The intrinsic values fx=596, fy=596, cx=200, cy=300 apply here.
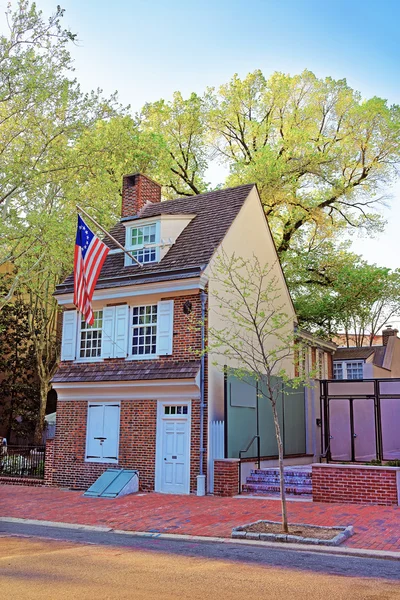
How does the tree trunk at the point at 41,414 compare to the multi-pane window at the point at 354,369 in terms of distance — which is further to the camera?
the multi-pane window at the point at 354,369

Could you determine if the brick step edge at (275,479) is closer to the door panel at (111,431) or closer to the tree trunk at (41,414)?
the door panel at (111,431)

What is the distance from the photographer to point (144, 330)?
17828mm

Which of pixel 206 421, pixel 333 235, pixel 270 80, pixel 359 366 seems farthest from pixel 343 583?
pixel 270 80

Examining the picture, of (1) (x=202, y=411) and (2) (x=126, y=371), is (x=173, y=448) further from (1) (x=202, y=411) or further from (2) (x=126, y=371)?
(2) (x=126, y=371)

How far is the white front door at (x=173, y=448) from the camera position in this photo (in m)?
16.1

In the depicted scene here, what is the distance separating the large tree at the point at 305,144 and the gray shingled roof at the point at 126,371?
44.4ft

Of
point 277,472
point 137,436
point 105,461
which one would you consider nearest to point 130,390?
point 137,436

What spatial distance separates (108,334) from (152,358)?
1918mm

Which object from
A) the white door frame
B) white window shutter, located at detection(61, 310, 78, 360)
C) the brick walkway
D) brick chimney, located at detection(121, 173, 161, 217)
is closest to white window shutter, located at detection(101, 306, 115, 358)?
white window shutter, located at detection(61, 310, 78, 360)

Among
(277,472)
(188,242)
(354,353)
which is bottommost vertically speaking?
(277,472)

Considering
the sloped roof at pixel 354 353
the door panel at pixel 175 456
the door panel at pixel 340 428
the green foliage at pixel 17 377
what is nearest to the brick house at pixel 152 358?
the door panel at pixel 175 456

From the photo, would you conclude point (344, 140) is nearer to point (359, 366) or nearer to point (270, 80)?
point (270, 80)

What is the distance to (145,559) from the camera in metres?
8.30

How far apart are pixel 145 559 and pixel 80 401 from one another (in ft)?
34.4
